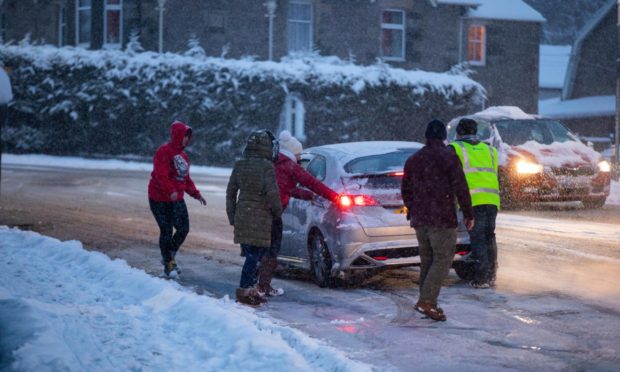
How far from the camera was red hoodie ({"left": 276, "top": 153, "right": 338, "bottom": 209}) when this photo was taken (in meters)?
9.90

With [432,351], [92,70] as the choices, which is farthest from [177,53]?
[432,351]

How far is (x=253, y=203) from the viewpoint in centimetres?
924

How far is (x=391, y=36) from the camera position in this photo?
Answer: 4000 cm

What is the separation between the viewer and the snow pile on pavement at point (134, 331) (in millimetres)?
6613

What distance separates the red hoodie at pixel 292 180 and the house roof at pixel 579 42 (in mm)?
41184

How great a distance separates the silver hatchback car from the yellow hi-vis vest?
0.37m

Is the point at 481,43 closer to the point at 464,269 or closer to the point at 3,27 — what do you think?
the point at 3,27

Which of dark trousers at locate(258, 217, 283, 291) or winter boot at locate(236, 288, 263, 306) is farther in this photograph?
dark trousers at locate(258, 217, 283, 291)

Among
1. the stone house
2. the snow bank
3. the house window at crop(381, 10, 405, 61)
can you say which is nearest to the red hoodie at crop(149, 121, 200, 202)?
the snow bank

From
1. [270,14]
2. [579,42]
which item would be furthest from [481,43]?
[270,14]

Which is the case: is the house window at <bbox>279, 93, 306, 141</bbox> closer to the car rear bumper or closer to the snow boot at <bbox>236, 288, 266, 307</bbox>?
the car rear bumper

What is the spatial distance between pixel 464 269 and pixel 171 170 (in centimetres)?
341

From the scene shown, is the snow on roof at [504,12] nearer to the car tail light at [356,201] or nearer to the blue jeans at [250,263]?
the car tail light at [356,201]

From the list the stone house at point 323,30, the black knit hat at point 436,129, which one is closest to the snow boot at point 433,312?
the black knit hat at point 436,129
